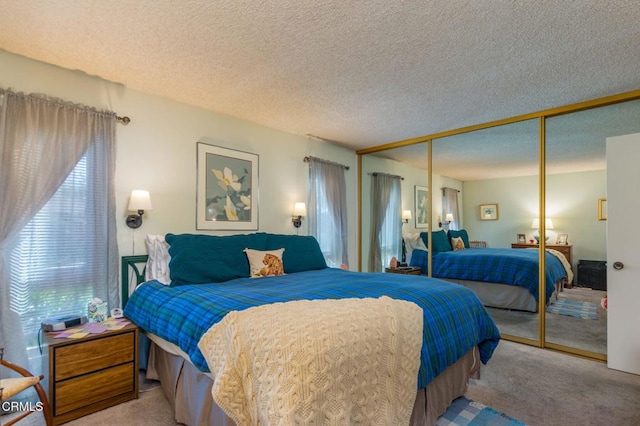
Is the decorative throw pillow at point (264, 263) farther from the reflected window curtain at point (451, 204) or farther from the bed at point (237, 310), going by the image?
the reflected window curtain at point (451, 204)

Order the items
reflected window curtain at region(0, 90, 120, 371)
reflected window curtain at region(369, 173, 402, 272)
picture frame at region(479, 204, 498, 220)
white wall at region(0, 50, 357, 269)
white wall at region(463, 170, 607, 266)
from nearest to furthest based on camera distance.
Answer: reflected window curtain at region(0, 90, 120, 371), white wall at region(0, 50, 357, 269), white wall at region(463, 170, 607, 266), picture frame at region(479, 204, 498, 220), reflected window curtain at region(369, 173, 402, 272)

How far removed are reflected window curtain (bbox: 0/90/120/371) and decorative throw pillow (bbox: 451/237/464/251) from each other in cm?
364

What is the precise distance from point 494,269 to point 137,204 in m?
3.76

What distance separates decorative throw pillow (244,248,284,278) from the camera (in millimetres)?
2939

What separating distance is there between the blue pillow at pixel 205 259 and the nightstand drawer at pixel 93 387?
2.18ft

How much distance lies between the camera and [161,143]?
303 cm

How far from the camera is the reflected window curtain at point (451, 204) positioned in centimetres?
404

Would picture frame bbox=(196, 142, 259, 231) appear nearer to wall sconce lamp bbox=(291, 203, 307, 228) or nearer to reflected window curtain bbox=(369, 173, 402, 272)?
wall sconce lamp bbox=(291, 203, 307, 228)

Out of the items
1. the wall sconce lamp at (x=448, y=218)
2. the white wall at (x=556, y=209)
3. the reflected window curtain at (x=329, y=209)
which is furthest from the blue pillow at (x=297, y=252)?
the white wall at (x=556, y=209)

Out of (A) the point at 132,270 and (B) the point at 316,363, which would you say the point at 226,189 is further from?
(B) the point at 316,363

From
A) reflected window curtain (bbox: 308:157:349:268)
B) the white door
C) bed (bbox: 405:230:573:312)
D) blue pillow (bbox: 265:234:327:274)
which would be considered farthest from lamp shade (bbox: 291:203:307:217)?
the white door

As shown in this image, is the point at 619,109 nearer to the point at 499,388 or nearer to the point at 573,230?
the point at 573,230

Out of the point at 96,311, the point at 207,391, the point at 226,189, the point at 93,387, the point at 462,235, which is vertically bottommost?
the point at 93,387

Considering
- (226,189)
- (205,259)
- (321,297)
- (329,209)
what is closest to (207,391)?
(321,297)
